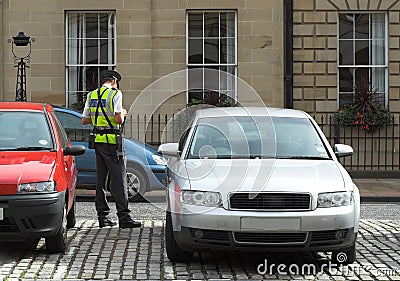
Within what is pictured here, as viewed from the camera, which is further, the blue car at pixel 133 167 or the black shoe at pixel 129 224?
the blue car at pixel 133 167

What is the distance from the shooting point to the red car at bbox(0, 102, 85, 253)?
8391 mm

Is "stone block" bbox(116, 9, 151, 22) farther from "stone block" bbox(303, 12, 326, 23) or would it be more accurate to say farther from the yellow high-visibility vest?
the yellow high-visibility vest

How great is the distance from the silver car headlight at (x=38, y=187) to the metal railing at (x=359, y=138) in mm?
12846

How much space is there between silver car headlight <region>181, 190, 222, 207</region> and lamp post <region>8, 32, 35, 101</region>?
532 inches

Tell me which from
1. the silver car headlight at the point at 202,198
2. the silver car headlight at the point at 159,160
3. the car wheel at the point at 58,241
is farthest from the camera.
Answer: the silver car headlight at the point at 159,160

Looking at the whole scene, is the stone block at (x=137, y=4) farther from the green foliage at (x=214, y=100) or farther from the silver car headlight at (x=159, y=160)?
the silver car headlight at (x=159, y=160)

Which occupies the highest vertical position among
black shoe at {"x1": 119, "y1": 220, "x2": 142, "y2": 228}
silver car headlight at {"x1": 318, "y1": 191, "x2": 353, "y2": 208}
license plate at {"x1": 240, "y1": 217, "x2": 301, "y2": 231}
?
silver car headlight at {"x1": 318, "y1": 191, "x2": 353, "y2": 208}

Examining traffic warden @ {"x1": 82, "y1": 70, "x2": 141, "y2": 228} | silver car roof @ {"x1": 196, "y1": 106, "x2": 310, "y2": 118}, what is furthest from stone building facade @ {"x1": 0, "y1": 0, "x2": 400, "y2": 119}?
silver car roof @ {"x1": 196, "y1": 106, "x2": 310, "y2": 118}

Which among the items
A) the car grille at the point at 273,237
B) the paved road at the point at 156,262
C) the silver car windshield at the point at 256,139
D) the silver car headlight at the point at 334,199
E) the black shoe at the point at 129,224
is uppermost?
the silver car windshield at the point at 256,139

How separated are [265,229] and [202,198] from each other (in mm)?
674

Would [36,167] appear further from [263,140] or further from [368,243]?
[368,243]

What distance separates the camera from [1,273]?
7.92 m

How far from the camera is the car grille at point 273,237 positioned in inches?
311

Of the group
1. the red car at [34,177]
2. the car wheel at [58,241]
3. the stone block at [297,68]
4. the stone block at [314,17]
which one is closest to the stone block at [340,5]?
the stone block at [314,17]
